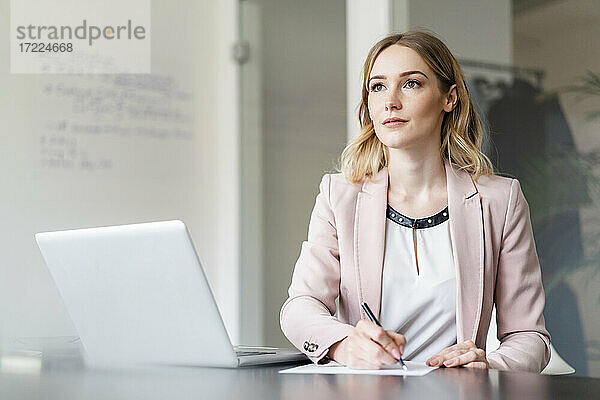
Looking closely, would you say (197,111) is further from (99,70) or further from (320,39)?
(320,39)

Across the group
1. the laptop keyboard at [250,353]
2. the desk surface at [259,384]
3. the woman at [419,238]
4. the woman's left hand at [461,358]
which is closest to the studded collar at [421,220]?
the woman at [419,238]

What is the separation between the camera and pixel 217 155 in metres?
4.06

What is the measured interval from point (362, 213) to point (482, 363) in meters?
0.46

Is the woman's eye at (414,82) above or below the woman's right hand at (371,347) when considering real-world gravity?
above

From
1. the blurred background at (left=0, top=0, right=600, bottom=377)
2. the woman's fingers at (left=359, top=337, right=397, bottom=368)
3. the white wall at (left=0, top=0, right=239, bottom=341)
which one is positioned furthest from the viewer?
the white wall at (left=0, top=0, right=239, bottom=341)

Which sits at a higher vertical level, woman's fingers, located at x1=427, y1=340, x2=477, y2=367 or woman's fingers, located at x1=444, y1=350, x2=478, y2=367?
woman's fingers, located at x1=427, y1=340, x2=477, y2=367

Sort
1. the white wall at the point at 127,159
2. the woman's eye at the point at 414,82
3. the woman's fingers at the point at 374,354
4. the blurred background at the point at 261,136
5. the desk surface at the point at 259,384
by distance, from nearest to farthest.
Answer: the desk surface at the point at 259,384 → the woman's fingers at the point at 374,354 → the woman's eye at the point at 414,82 → the blurred background at the point at 261,136 → the white wall at the point at 127,159

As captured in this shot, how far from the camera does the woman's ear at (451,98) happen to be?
177cm

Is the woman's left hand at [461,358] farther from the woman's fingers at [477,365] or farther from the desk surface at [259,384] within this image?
the desk surface at [259,384]

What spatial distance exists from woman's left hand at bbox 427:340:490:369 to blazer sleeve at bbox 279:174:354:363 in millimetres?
184

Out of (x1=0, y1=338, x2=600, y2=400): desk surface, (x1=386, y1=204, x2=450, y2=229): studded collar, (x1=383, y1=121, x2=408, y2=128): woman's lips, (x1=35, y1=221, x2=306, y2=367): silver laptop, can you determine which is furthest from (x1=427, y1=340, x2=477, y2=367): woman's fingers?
(x1=383, y1=121, x2=408, y2=128): woman's lips

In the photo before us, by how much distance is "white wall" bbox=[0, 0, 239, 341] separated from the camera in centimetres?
338

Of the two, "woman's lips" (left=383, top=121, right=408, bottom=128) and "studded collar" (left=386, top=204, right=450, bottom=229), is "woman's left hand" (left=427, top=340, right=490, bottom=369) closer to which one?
"studded collar" (left=386, top=204, right=450, bottom=229)

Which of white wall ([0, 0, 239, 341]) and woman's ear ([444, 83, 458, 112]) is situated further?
white wall ([0, 0, 239, 341])
